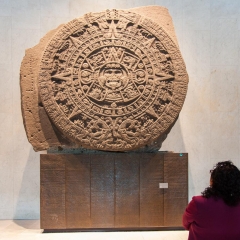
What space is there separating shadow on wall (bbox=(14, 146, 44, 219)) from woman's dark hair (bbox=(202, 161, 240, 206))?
3338 millimetres

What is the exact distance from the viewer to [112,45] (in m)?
4.45

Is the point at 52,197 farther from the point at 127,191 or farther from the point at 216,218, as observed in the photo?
the point at 216,218

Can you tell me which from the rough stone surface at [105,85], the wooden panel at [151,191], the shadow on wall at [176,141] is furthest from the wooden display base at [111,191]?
the shadow on wall at [176,141]

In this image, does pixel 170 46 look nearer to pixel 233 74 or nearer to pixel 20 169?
pixel 233 74

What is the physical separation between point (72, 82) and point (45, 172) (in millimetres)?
1019

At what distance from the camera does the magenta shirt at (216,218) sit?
2904mm

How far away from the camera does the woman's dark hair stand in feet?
9.48

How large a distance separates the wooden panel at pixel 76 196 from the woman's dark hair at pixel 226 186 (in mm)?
1816

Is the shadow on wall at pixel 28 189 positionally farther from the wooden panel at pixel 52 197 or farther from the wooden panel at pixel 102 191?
the wooden panel at pixel 102 191

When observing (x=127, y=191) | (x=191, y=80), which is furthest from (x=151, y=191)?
(x=191, y=80)

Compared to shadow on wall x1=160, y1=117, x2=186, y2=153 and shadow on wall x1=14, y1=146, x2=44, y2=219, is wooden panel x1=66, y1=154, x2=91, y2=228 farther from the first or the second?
shadow on wall x1=160, y1=117, x2=186, y2=153

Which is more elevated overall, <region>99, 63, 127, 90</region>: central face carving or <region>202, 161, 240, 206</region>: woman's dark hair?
<region>99, 63, 127, 90</region>: central face carving

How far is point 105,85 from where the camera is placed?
14.4 ft

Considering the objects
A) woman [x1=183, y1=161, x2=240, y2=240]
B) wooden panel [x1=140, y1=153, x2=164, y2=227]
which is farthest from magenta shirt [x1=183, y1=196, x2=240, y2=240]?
wooden panel [x1=140, y1=153, x2=164, y2=227]
